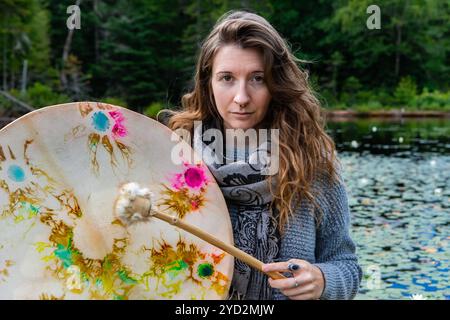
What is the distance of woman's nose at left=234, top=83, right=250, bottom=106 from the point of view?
1604 mm

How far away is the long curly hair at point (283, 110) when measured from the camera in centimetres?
162

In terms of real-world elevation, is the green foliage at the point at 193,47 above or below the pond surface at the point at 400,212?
above

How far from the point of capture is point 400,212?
845cm

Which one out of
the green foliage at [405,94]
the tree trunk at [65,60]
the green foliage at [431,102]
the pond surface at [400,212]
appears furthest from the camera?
the green foliage at [405,94]

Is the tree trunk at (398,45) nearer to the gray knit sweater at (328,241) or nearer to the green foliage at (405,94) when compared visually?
the green foliage at (405,94)

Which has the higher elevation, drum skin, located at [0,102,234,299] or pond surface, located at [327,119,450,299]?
drum skin, located at [0,102,234,299]

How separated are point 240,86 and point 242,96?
3cm

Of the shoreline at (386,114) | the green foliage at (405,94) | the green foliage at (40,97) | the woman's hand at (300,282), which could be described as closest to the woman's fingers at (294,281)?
the woman's hand at (300,282)

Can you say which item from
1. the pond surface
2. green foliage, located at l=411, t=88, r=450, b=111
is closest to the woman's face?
the pond surface

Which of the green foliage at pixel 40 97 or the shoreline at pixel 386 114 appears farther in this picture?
the shoreline at pixel 386 114

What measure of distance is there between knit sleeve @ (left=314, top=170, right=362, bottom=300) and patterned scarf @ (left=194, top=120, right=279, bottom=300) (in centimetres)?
12

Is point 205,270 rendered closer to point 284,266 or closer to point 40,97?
point 284,266

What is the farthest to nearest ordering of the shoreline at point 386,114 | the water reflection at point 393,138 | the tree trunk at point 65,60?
1. the shoreline at point 386,114
2. the tree trunk at point 65,60
3. the water reflection at point 393,138

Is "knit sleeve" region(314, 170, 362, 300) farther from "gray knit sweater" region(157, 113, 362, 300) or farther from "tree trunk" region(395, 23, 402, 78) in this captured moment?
"tree trunk" region(395, 23, 402, 78)
